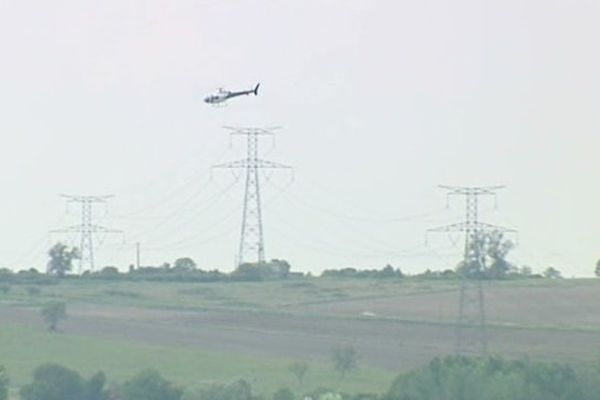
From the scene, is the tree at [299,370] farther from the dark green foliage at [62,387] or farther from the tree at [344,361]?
the dark green foliage at [62,387]

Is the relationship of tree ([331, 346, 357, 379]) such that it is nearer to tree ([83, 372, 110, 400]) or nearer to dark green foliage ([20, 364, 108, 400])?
dark green foliage ([20, 364, 108, 400])

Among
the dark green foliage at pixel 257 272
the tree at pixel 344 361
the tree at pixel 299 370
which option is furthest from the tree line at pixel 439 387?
the dark green foliage at pixel 257 272

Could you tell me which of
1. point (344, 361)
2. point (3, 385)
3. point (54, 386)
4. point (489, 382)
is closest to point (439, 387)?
point (489, 382)

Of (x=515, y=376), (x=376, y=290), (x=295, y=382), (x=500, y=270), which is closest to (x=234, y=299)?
(x=376, y=290)

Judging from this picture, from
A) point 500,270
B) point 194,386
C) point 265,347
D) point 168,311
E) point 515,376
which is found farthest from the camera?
point 500,270

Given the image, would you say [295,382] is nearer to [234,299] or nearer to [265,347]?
[265,347]

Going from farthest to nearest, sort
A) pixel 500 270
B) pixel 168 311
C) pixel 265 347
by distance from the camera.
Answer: pixel 500 270 → pixel 168 311 → pixel 265 347

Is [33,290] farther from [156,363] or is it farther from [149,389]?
[149,389]
